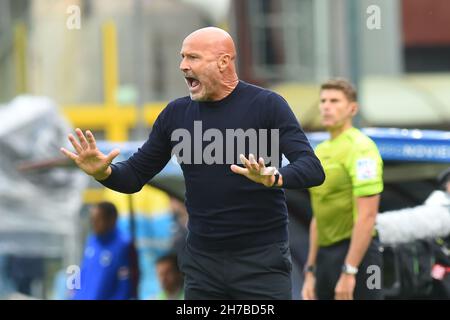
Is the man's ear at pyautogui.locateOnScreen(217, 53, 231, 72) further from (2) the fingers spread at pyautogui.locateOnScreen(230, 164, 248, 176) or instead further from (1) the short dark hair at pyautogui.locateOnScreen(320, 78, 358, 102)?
(1) the short dark hair at pyautogui.locateOnScreen(320, 78, 358, 102)

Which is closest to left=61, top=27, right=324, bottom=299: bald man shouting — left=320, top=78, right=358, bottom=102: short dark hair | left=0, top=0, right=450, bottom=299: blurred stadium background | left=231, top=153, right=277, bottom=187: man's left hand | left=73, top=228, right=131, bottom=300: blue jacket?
left=231, top=153, right=277, bottom=187: man's left hand

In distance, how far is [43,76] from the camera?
80.6 feet

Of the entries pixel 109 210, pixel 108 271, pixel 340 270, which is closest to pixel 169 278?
pixel 108 271

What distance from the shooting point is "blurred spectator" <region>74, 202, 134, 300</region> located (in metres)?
10.1

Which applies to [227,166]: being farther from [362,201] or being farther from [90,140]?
[362,201]

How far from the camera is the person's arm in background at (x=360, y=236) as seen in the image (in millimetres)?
7586

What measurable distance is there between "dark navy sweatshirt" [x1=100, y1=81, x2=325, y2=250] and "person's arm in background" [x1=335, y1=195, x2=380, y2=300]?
170 centimetres

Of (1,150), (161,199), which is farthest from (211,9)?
(161,199)

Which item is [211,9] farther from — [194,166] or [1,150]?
[194,166]

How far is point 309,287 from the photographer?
8.09 metres

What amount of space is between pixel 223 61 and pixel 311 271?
2.54m

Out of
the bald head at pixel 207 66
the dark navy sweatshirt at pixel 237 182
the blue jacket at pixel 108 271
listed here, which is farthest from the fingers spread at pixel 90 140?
the blue jacket at pixel 108 271

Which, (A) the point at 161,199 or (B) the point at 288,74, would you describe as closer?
(A) the point at 161,199
